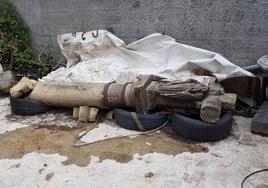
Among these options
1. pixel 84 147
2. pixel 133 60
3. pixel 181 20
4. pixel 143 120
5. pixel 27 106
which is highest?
pixel 181 20

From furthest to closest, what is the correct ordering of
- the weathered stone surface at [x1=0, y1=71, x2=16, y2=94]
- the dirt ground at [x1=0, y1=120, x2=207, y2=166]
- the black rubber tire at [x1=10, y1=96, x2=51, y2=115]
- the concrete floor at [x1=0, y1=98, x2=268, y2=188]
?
the weathered stone surface at [x1=0, y1=71, x2=16, y2=94] → the black rubber tire at [x1=10, y1=96, x2=51, y2=115] → the dirt ground at [x1=0, y1=120, x2=207, y2=166] → the concrete floor at [x1=0, y1=98, x2=268, y2=188]

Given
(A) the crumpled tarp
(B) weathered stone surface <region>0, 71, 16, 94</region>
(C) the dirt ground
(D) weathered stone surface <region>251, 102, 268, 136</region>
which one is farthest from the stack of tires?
(B) weathered stone surface <region>0, 71, 16, 94</region>

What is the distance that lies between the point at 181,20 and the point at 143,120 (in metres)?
1.69

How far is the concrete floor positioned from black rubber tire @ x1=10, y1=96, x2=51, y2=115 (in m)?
0.49

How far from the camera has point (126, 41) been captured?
4844mm

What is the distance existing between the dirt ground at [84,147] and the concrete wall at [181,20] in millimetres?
1484

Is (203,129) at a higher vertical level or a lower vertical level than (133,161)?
higher

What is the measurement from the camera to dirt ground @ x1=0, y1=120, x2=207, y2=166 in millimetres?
3092

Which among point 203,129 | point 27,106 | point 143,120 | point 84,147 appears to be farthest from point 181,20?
point 27,106

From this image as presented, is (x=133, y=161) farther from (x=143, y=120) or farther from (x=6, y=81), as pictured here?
(x=6, y=81)

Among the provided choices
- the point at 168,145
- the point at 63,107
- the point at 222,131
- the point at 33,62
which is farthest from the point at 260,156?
the point at 33,62

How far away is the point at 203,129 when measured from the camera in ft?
10.4

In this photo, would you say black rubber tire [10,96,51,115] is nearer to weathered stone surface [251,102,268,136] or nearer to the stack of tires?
the stack of tires

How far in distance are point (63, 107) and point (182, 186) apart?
89.0 inches
